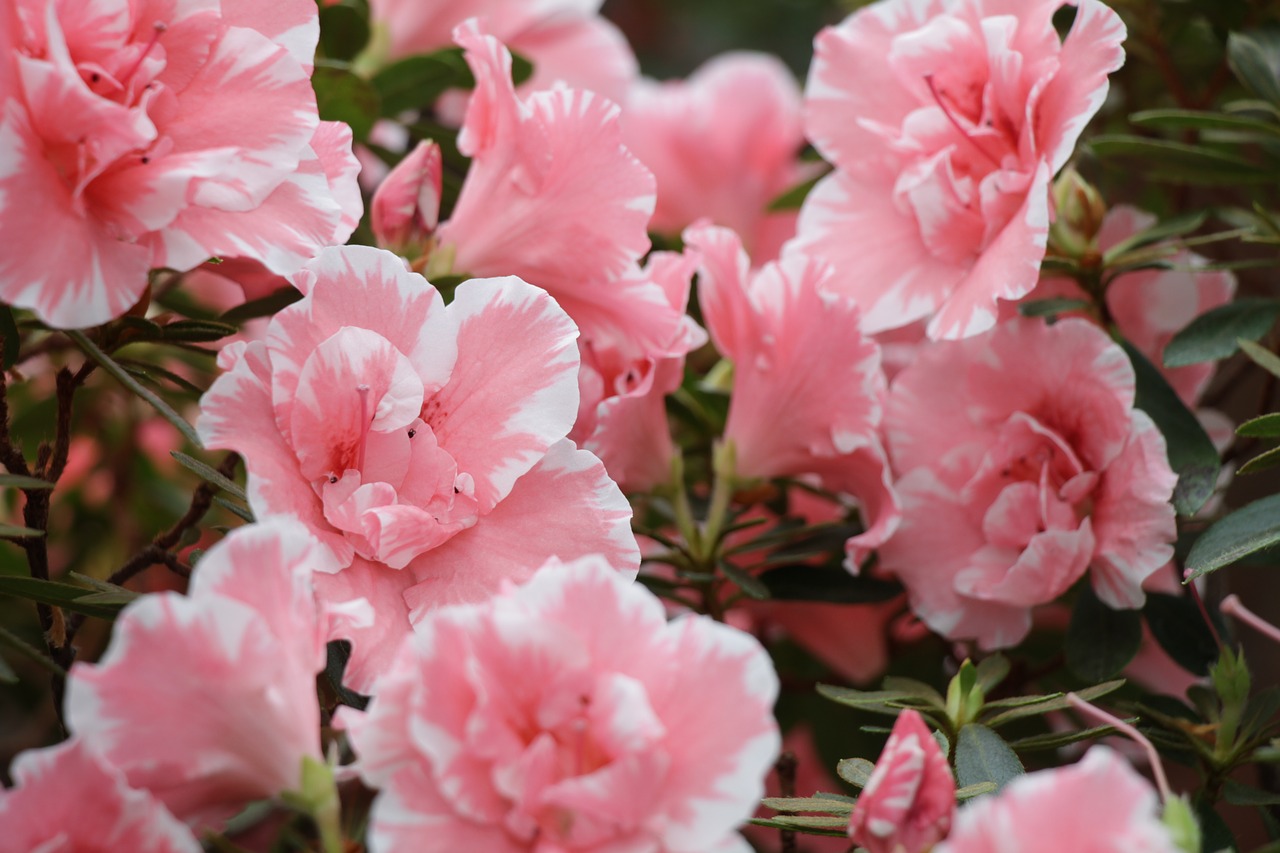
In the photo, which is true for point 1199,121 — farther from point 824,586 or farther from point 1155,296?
point 824,586

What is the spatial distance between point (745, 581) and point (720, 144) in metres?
0.93

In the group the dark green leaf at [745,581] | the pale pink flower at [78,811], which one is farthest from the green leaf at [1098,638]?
the pale pink flower at [78,811]

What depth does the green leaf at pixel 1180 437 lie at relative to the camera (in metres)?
0.99

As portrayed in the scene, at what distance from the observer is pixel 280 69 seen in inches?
32.5

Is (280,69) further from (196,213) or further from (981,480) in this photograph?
(981,480)

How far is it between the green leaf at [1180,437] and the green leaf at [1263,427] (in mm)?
79

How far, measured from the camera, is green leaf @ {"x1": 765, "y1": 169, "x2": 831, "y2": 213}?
1.46 meters

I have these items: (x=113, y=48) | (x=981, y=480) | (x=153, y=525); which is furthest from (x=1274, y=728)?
(x=153, y=525)

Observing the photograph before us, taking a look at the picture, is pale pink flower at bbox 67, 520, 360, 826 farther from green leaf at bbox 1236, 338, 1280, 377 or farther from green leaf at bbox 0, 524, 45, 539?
green leaf at bbox 1236, 338, 1280, 377

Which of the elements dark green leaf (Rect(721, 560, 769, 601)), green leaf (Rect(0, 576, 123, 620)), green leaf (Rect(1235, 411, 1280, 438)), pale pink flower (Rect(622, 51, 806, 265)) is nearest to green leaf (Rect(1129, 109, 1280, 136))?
green leaf (Rect(1235, 411, 1280, 438))

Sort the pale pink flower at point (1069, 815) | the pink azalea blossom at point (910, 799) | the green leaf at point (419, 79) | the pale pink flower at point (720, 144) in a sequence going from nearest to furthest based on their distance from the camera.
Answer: the pale pink flower at point (1069, 815) → the pink azalea blossom at point (910, 799) → the green leaf at point (419, 79) → the pale pink flower at point (720, 144)

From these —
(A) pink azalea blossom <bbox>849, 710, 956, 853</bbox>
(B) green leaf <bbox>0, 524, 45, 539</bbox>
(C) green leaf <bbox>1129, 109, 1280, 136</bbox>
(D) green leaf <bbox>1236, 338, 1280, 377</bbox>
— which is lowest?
(A) pink azalea blossom <bbox>849, 710, 956, 853</bbox>

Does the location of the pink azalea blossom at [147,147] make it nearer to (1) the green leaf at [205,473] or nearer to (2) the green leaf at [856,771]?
(1) the green leaf at [205,473]

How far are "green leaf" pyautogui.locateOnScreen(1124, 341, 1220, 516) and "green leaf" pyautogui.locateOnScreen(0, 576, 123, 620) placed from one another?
0.77 meters
